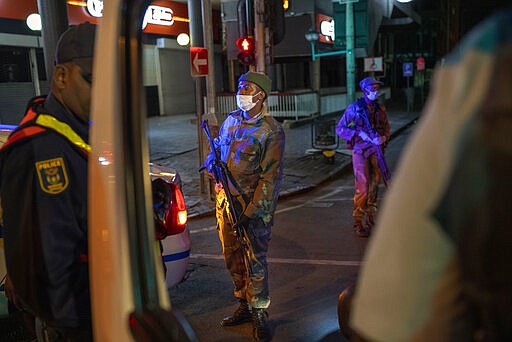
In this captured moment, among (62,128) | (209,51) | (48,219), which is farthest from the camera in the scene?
(209,51)

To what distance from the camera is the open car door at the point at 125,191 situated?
4.97 ft

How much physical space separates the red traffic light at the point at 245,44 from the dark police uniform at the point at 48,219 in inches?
260

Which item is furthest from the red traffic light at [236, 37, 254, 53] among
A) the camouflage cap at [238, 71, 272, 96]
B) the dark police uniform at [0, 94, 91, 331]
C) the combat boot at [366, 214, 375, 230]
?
the dark police uniform at [0, 94, 91, 331]

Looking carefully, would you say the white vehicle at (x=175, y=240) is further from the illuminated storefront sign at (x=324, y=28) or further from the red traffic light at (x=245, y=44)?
the illuminated storefront sign at (x=324, y=28)

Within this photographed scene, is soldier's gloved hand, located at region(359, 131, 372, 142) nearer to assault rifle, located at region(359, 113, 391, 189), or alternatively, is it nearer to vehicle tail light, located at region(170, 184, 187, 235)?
assault rifle, located at region(359, 113, 391, 189)

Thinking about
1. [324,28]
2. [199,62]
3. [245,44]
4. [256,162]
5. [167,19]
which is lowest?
[256,162]

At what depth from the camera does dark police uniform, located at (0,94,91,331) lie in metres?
1.80

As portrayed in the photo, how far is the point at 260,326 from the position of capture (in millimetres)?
3688

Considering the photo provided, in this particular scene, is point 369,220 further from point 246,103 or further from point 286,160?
point 286,160

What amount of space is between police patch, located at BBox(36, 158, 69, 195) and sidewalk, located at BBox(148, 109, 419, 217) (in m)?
5.68

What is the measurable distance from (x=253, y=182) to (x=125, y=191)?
2124 millimetres

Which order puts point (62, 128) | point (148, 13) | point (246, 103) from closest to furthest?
point (62, 128) → point (246, 103) → point (148, 13)

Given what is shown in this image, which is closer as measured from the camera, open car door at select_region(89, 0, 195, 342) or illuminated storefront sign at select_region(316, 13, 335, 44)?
open car door at select_region(89, 0, 195, 342)

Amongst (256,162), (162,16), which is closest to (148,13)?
(256,162)
